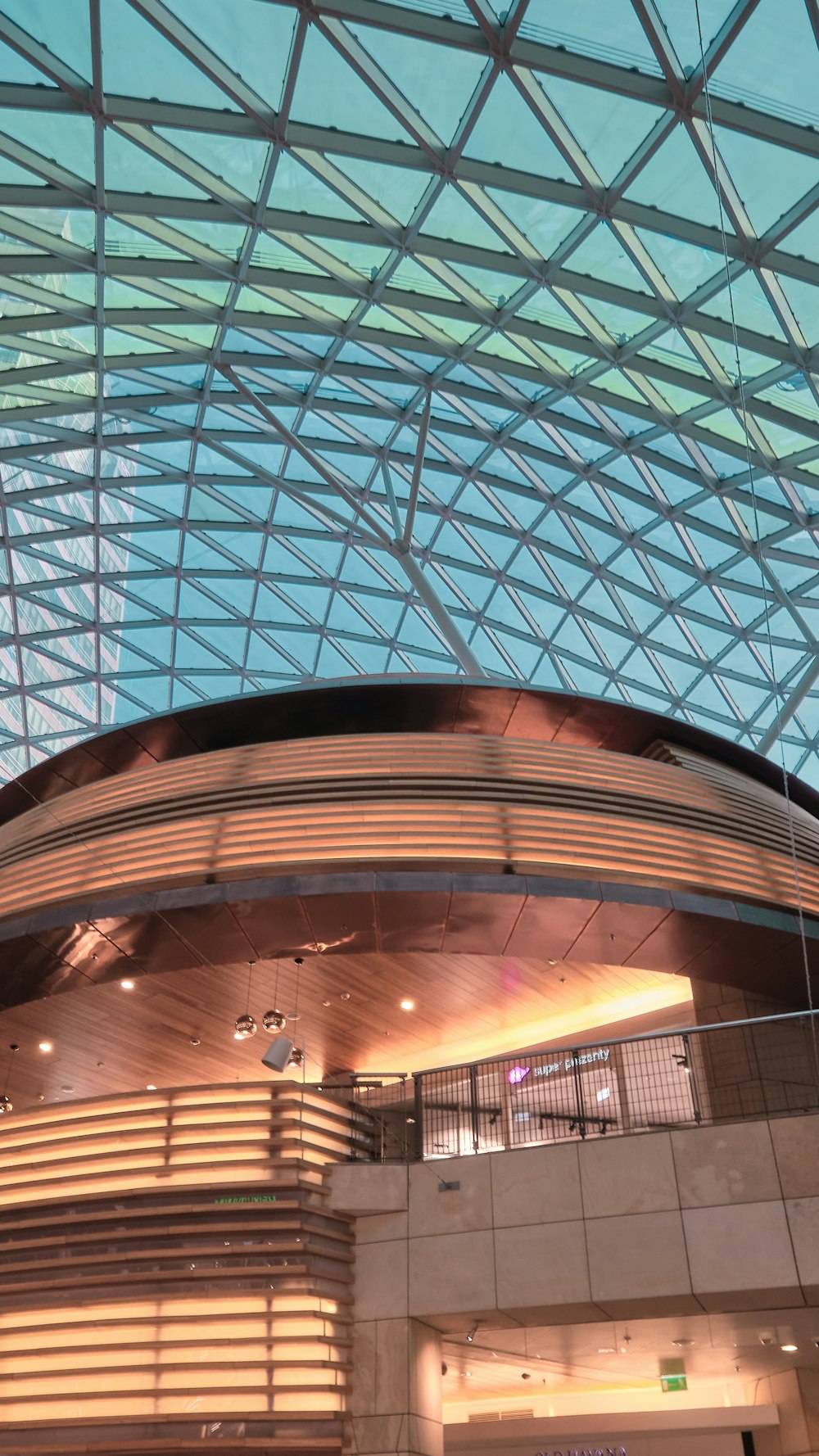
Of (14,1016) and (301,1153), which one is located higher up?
(14,1016)

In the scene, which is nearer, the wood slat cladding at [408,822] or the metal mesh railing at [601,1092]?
the metal mesh railing at [601,1092]

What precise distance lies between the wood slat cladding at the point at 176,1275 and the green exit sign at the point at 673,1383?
31.0 feet

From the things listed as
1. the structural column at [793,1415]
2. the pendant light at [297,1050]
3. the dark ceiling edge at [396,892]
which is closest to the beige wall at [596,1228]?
the pendant light at [297,1050]

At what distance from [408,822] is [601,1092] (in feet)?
17.7

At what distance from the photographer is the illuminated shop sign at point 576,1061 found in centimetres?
1571

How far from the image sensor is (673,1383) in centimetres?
2144

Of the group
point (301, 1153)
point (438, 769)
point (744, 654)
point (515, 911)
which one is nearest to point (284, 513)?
point (744, 654)

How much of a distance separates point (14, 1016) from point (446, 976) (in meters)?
8.25

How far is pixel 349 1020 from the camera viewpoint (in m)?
21.8

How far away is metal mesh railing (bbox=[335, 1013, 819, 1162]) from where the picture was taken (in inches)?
578

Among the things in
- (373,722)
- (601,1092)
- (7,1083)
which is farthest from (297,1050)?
(7,1083)

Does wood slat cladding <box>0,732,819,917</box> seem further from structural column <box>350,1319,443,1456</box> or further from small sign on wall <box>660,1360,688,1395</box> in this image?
small sign on wall <box>660,1360,688,1395</box>

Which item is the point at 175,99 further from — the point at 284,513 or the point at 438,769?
the point at 284,513

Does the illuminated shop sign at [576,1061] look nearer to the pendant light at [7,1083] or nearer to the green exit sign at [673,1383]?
the green exit sign at [673,1383]
